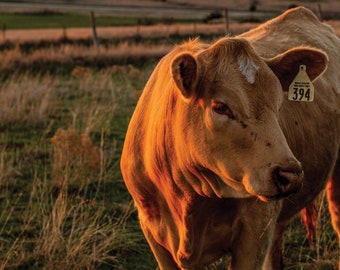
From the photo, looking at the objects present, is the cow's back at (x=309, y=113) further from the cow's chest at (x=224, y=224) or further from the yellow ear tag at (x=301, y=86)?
the cow's chest at (x=224, y=224)

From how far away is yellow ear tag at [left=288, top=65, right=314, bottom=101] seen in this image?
11.7 ft

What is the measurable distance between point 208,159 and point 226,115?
0.85 ft

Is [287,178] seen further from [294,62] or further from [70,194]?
[70,194]

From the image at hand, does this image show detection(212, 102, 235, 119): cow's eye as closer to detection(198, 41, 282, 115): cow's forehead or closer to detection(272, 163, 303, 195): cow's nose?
detection(198, 41, 282, 115): cow's forehead

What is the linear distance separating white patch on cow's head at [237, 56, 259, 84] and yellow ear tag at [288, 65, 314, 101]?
44 cm

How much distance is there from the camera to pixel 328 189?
5410 mm

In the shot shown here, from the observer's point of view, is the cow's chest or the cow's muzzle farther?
the cow's chest

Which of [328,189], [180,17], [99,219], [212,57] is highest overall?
[212,57]

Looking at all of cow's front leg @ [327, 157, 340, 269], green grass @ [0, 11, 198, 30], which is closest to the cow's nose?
cow's front leg @ [327, 157, 340, 269]

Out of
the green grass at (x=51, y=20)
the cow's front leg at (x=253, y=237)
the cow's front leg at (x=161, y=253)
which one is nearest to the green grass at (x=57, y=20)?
the green grass at (x=51, y=20)

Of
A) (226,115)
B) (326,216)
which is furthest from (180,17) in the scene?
(226,115)

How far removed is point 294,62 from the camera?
3518 mm

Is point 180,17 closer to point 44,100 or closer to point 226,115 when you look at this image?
point 44,100

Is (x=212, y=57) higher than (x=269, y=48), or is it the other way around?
(x=212, y=57)
